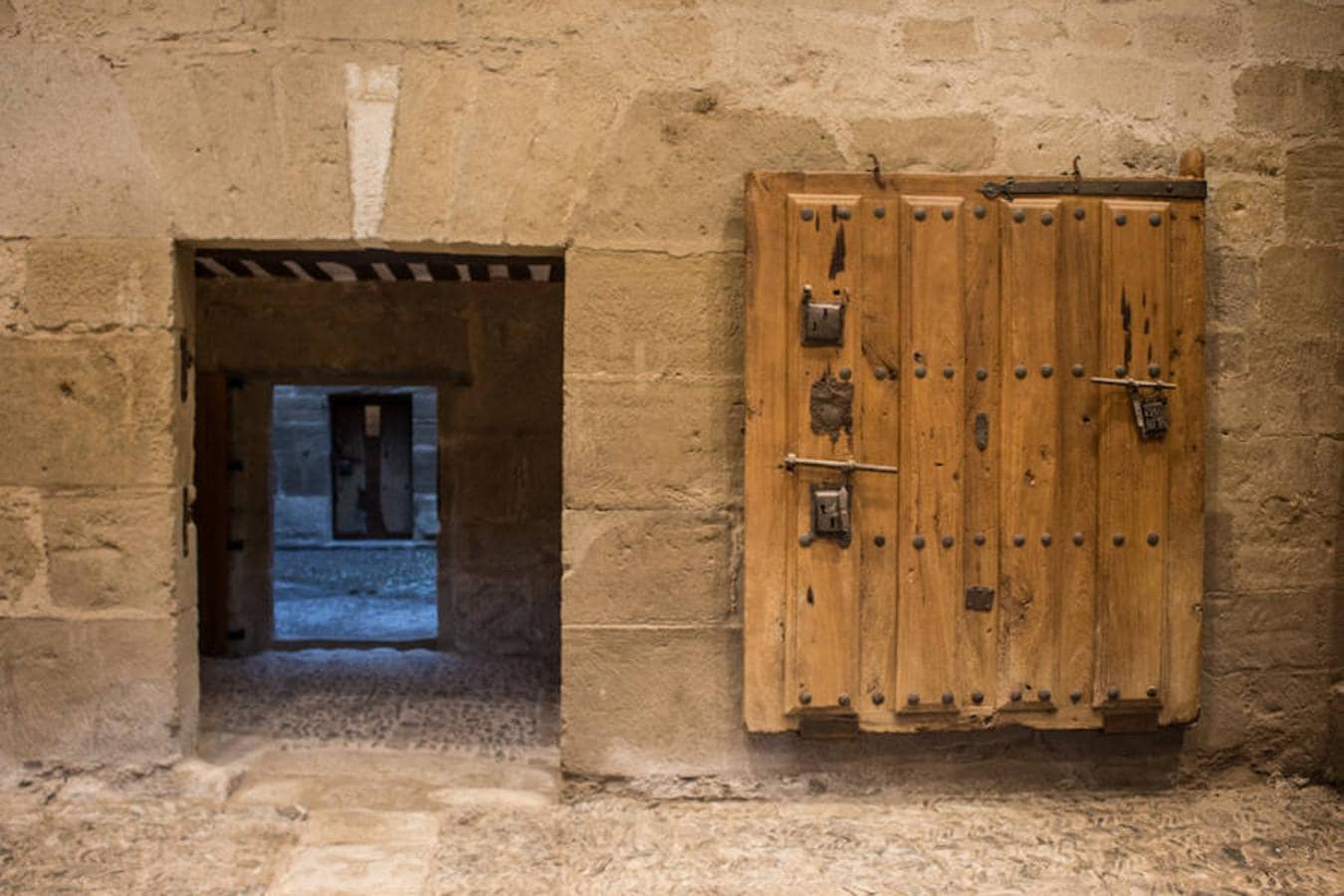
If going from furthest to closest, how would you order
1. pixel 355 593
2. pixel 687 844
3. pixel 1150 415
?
pixel 355 593 < pixel 1150 415 < pixel 687 844

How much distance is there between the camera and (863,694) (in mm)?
2375

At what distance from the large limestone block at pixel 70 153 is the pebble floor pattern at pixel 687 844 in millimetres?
1419

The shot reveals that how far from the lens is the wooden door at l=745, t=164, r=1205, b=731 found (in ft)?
7.67

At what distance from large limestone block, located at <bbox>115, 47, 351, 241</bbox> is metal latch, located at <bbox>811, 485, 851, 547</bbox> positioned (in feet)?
4.39

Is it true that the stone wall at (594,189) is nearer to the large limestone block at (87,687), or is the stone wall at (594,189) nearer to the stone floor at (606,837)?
the large limestone block at (87,687)

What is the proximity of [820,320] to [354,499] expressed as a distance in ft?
31.4

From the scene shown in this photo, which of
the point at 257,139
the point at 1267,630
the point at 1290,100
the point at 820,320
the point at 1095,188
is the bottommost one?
the point at 1267,630

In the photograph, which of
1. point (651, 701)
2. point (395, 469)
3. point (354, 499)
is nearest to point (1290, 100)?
point (651, 701)

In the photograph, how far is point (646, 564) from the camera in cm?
245

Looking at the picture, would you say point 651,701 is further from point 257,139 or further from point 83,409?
point 257,139

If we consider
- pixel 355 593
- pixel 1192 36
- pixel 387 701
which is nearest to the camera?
pixel 1192 36

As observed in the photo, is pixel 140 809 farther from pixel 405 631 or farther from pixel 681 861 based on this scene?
pixel 405 631

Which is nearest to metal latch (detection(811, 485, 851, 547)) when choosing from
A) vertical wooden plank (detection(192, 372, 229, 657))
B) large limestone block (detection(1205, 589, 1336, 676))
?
large limestone block (detection(1205, 589, 1336, 676))

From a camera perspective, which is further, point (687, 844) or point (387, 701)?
point (387, 701)
